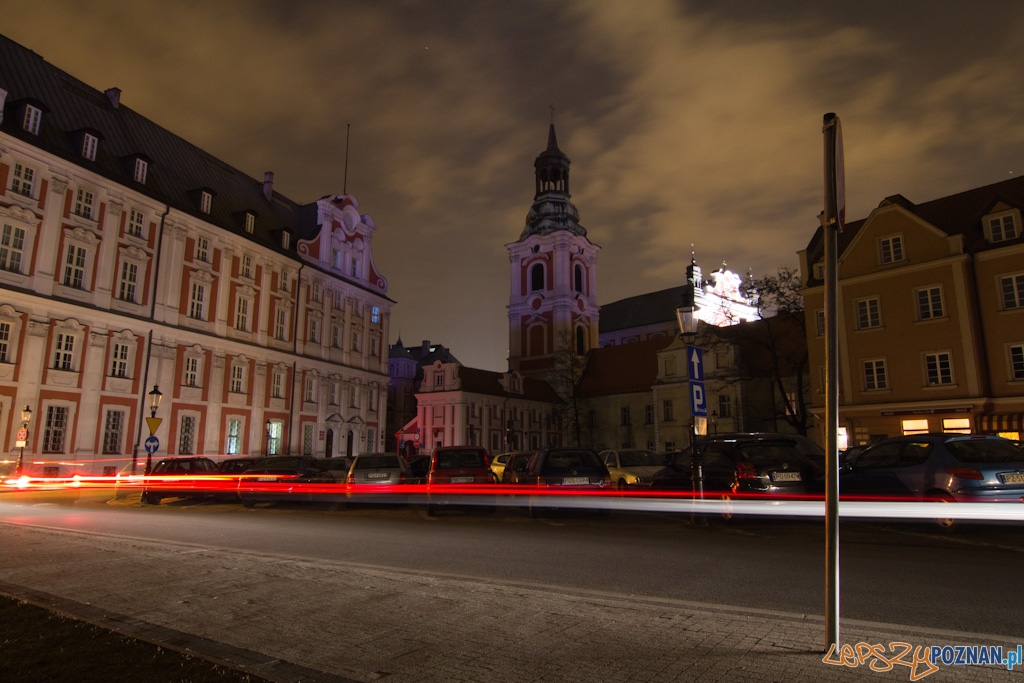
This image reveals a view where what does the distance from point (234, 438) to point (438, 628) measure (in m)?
42.9

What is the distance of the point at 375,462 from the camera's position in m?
20.0

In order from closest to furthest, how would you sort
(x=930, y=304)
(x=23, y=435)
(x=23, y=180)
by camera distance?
(x=23, y=435) < (x=930, y=304) < (x=23, y=180)

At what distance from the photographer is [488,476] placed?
18172mm

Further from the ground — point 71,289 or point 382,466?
point 71,289

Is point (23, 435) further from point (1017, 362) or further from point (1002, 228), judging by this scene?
point (1002, 228)

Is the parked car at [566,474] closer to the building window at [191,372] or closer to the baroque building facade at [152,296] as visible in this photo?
the baroque building facade at [152,296]

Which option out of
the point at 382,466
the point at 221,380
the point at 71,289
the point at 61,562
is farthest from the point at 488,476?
the point at 221,380

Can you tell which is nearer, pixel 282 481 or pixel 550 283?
pixel 282 481

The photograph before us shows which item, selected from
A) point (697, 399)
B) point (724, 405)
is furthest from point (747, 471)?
point (724, 405)

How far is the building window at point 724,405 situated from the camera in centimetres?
5584

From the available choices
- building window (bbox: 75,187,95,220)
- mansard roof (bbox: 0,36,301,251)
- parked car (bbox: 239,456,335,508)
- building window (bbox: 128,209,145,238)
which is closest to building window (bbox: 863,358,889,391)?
parked car (bbox: 239,456,335,508)

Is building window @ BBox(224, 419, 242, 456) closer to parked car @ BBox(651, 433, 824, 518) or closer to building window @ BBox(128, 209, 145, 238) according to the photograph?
building window @ BBox(128, 209, 145, 238)

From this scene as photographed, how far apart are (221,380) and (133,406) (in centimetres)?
678

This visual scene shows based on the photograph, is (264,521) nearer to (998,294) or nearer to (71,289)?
(71,289)
